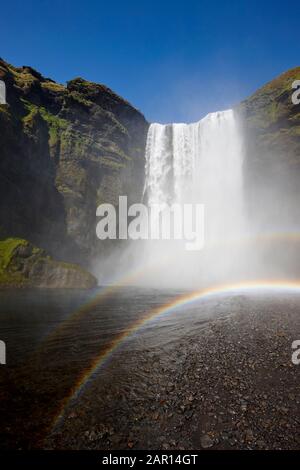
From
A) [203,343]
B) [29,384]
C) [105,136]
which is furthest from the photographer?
[105,136]

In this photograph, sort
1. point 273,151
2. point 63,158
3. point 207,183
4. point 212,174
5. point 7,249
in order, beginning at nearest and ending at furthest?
1. point 7,249
2. point 273,151
3. point 63,158
4. point 207,183
5. point 212,174

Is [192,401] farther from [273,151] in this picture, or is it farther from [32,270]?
[273,151]

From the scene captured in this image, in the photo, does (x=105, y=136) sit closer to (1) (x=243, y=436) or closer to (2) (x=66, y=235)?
(2) (x=66, y=235)

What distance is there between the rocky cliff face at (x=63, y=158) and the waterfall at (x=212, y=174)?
433 inches

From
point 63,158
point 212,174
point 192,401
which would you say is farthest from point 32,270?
point 212,174

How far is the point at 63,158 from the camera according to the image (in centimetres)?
5969

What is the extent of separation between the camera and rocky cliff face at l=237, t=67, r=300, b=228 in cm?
5459

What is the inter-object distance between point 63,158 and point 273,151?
4709 centimetres

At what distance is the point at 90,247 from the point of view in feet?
189

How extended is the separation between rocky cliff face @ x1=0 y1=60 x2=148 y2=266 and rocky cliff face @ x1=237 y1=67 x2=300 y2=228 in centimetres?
2722

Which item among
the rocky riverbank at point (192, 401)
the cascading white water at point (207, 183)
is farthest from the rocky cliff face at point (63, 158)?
the rocky riverbank at point (192, 401)

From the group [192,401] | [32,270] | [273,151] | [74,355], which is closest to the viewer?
[192,401]
